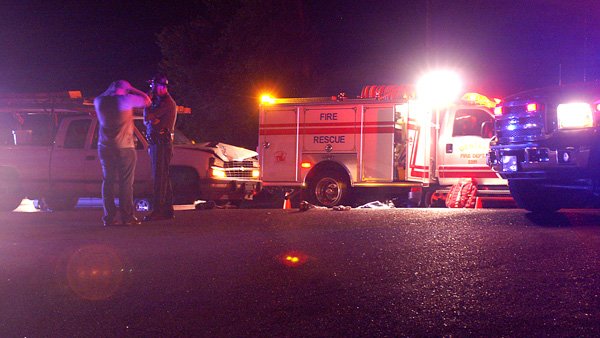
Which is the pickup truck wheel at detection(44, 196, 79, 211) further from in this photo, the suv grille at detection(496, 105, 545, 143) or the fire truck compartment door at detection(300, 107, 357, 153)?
the suv grille at detection(496, 105, 545, 143)

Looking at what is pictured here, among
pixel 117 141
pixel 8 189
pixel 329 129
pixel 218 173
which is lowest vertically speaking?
pixel 8 189

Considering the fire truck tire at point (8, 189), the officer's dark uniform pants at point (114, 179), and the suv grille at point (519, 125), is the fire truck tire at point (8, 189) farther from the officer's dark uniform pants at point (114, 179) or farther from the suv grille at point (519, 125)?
the suv grille at point (519, 125)

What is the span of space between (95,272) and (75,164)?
27.5 feet

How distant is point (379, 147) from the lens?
15.1m

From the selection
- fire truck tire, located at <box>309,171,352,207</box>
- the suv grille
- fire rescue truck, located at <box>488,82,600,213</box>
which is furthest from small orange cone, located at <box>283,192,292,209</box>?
the suv grille

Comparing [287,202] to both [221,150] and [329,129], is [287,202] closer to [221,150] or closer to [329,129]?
[329,129]

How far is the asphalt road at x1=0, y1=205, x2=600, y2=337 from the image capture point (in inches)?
164

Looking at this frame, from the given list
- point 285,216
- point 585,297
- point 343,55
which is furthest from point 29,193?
point 343,55

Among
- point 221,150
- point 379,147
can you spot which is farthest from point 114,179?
point 379,147

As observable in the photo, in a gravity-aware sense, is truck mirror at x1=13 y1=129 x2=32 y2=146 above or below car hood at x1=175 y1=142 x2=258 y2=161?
above

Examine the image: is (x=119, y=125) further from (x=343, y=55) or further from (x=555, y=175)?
(x=343, y=55)

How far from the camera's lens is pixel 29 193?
45.1 ft

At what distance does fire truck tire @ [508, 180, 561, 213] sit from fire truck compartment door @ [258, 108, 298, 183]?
23.7 ft

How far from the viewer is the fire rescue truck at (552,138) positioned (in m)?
7.48
